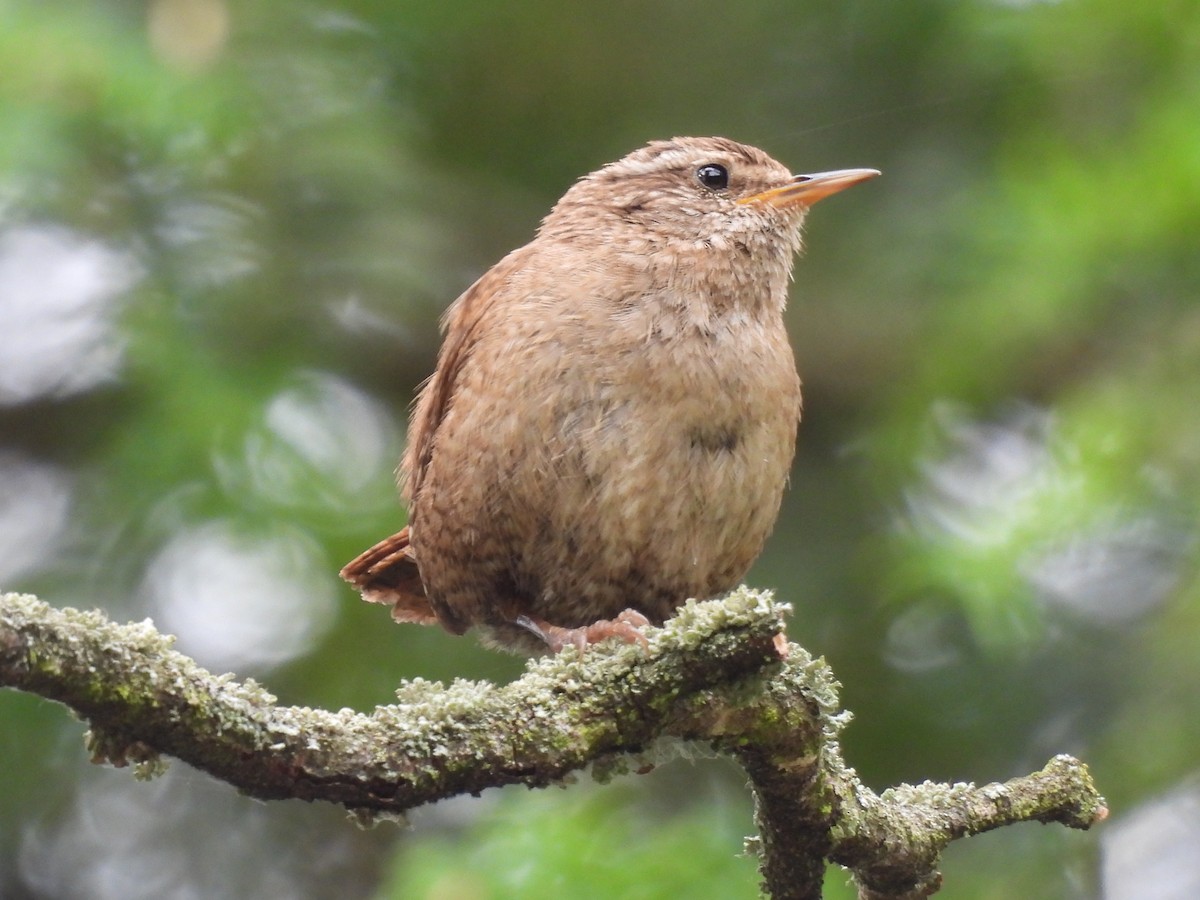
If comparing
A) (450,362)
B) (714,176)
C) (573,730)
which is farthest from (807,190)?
(573,730)

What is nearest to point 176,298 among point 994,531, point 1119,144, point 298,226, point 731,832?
point 298,226

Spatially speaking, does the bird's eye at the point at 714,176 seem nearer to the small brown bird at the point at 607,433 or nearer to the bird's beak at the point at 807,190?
the bird's beak at the point at 807,190

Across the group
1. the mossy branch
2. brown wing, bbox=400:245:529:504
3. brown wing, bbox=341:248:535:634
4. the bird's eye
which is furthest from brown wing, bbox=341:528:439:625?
the mossy branch

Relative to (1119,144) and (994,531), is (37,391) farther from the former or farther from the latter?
(1119,144)

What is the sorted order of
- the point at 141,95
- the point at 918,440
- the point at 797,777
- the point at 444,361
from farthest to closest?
the point at 918,440
the point at 141,95
the point at 444,361
the point at 797,777

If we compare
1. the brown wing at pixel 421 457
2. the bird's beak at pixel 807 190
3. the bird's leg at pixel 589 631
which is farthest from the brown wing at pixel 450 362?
the bird's beak at pixel 807 190

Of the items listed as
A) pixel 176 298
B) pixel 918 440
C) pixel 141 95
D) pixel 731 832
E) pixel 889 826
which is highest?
pixel 141 95

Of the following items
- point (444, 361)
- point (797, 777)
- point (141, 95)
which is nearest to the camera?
point (797, 777)

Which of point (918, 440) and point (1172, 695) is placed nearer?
point (1172, 695)
